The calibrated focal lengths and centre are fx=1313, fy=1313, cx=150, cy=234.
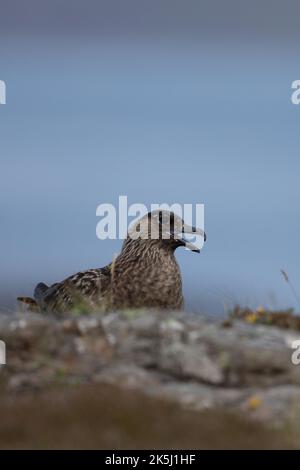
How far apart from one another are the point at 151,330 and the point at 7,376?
1853 mm

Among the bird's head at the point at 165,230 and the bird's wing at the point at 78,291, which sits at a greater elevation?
the bird's head at the point at 165,230

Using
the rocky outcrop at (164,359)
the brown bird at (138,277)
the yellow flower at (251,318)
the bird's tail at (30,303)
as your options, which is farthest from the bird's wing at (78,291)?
the rocky outcrop at (164,359)

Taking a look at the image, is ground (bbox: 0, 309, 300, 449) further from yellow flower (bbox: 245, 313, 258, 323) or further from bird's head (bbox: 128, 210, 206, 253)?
bird's head (bbox: 128, 210, 206, 253)

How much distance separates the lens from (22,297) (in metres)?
24.0

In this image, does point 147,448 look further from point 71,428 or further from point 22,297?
point 22,297

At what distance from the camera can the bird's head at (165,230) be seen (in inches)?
876

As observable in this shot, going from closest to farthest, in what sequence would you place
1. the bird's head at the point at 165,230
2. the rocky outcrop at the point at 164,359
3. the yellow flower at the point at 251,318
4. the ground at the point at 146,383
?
the ground at the point at 146,383, the rocky outcrop at the point at 164,359, the yellow flower at the point at 251,318, the bird's head at the point at 165,230

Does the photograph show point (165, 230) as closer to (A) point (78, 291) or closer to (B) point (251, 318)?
(A) point (78, 291)

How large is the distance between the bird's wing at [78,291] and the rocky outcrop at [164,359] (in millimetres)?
3691

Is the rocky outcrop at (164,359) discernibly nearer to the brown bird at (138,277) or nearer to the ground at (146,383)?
the ground at (146,383)

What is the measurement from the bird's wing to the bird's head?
861mm
